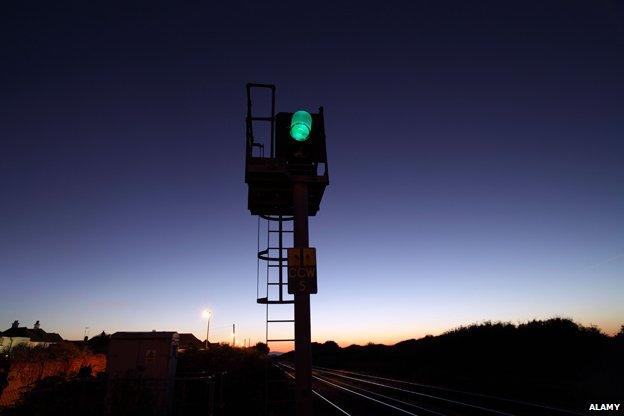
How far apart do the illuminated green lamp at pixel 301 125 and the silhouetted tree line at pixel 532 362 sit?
14670 millimetres

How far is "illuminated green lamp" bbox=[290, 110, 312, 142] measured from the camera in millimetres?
5280

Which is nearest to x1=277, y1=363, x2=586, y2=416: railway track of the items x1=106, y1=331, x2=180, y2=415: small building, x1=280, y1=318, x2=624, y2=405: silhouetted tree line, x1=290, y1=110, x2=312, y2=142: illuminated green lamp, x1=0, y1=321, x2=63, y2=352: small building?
x1=280, y1=318, x2=624, y2=405: silhouetted tree line

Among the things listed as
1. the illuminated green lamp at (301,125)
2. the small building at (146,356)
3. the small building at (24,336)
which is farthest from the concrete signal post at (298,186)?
the small building at (24,336)

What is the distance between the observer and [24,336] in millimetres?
77562

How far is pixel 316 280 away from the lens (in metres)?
5.43

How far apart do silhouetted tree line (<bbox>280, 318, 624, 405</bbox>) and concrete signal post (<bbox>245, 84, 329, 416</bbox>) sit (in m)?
13.2

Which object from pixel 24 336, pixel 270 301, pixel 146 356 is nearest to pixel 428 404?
pixel 146 356

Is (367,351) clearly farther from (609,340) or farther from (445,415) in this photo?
(445,415)

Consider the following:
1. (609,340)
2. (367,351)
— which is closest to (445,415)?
(609,340)

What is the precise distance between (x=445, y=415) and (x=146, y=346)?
10.1 m

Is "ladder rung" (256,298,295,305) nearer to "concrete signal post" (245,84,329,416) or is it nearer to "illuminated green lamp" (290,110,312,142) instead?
"concrete signal post" (245,84,329,416)

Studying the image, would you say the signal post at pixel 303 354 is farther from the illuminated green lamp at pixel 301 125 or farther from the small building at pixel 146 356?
the small building at pixel 146 356

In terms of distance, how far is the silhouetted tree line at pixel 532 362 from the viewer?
1695 cm

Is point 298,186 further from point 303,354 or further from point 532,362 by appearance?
point 532,362
